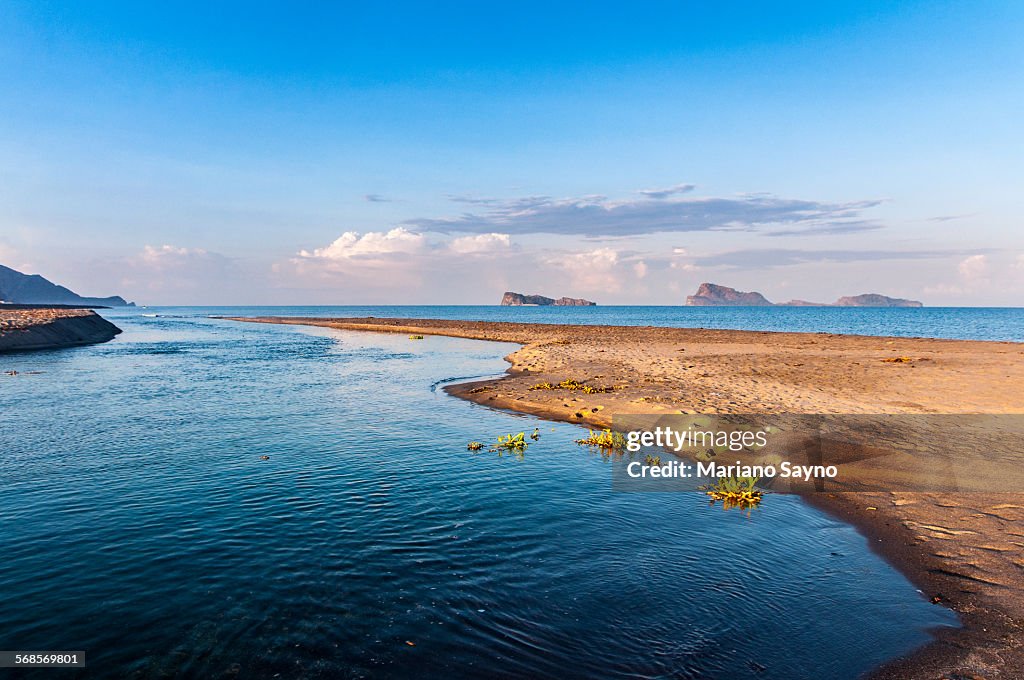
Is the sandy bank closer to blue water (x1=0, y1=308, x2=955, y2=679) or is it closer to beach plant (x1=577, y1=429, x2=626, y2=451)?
blue water (x1=0, y1=308, x2=955, y2=679)

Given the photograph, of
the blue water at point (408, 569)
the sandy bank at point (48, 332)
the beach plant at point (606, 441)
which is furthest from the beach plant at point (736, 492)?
the sandy bank at point (48, 332)

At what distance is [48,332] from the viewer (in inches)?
2387

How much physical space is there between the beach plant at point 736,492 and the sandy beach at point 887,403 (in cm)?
160

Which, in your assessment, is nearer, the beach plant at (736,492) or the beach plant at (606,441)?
the beach plant at (736,492)

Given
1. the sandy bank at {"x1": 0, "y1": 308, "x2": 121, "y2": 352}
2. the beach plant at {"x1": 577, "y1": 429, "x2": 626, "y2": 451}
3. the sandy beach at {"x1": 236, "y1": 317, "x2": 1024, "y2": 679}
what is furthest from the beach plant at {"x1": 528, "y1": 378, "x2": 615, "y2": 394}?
the sandy bank at {"x1": 0, "y1": 308, "x2": 121, "y2": 352}

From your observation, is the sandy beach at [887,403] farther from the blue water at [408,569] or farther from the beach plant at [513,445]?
the beach plant at [513,445]

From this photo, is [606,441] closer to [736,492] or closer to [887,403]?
[736,492]

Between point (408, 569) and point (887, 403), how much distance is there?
23.7 meters

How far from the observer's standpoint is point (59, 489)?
14.6m

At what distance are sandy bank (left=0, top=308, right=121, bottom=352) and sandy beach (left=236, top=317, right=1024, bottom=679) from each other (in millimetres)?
53571

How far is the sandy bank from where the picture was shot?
55.6 meters

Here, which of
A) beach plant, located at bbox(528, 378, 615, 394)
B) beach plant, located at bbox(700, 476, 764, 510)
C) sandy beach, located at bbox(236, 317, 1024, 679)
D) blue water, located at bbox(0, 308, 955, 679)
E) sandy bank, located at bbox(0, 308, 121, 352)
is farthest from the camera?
sandy bank, located at bbox(0, 308, 121, 352)

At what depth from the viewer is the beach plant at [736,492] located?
1430cm

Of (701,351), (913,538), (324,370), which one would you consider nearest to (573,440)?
(913,538)
